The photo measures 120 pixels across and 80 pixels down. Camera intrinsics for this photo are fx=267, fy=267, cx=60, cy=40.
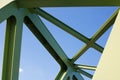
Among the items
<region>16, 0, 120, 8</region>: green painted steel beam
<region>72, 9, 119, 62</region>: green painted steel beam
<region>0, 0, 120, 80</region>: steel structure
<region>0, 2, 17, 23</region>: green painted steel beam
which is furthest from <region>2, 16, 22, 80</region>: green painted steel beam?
<region>72, 9, 119, 62</region>: green painted steel beam

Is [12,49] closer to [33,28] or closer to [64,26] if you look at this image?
[33,28]

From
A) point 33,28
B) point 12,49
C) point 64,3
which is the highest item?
point 33,28

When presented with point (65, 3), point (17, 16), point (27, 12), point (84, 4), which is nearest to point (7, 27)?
point (17, 16)

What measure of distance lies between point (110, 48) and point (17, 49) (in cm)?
318

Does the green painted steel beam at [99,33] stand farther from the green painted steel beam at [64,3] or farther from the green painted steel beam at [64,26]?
the green painted steel beam at [64,3]

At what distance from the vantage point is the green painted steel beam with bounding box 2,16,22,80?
19.4 ft

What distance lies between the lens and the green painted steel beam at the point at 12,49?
5910 mm

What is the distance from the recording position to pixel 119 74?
2988 millimetres

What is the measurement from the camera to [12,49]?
6016 millimetres

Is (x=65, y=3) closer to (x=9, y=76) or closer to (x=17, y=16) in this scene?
(x=17, y=16)

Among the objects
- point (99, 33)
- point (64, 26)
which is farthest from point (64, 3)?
point (99, 33)

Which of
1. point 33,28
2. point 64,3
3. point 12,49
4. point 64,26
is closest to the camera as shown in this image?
point 64,3

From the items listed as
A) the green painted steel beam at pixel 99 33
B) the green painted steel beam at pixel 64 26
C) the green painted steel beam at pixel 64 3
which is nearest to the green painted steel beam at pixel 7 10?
the green painted steel beam at pixel 64 3

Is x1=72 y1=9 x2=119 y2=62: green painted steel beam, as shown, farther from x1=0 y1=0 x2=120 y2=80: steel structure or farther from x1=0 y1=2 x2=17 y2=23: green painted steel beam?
x1=0 y1=2 x2=17 y2=23: green painted steel beam
